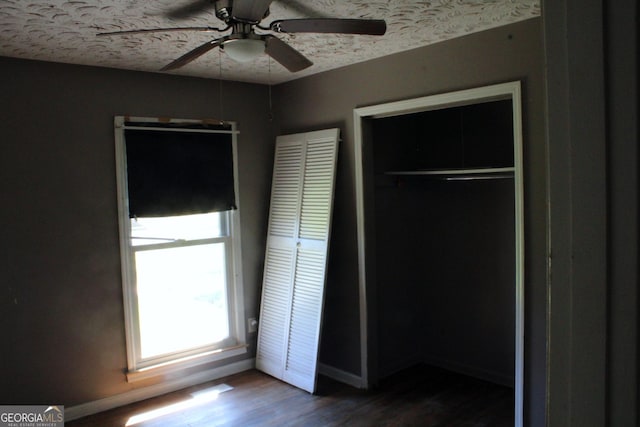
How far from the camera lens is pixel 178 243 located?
13.0 feet

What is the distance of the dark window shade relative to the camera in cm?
369

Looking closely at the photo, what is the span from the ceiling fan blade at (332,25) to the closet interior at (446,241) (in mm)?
1895

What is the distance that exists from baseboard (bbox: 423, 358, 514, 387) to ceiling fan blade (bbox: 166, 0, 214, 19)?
11.3ft

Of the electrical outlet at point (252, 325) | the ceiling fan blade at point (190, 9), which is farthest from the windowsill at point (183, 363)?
the ceiling fan blade at point (190, 9)

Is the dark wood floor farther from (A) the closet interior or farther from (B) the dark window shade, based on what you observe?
(B) the dark window shade

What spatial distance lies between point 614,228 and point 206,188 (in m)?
3.80

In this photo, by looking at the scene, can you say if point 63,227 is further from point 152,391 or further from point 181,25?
point 181,25

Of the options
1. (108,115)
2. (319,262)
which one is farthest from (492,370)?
(108,115)

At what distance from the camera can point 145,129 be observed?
12.2 feet

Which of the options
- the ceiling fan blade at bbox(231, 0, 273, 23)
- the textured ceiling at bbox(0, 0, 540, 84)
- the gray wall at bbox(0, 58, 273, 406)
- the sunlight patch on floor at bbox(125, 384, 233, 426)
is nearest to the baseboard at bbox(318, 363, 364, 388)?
the sunlight patch on floor at bbox(125, 384, 233, 426)

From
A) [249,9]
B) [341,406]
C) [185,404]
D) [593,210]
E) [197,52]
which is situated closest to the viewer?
[593,210]

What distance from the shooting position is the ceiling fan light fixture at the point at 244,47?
2.11 metres

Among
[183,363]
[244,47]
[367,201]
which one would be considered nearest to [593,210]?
[244,47]

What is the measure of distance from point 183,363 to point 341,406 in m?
1.37
